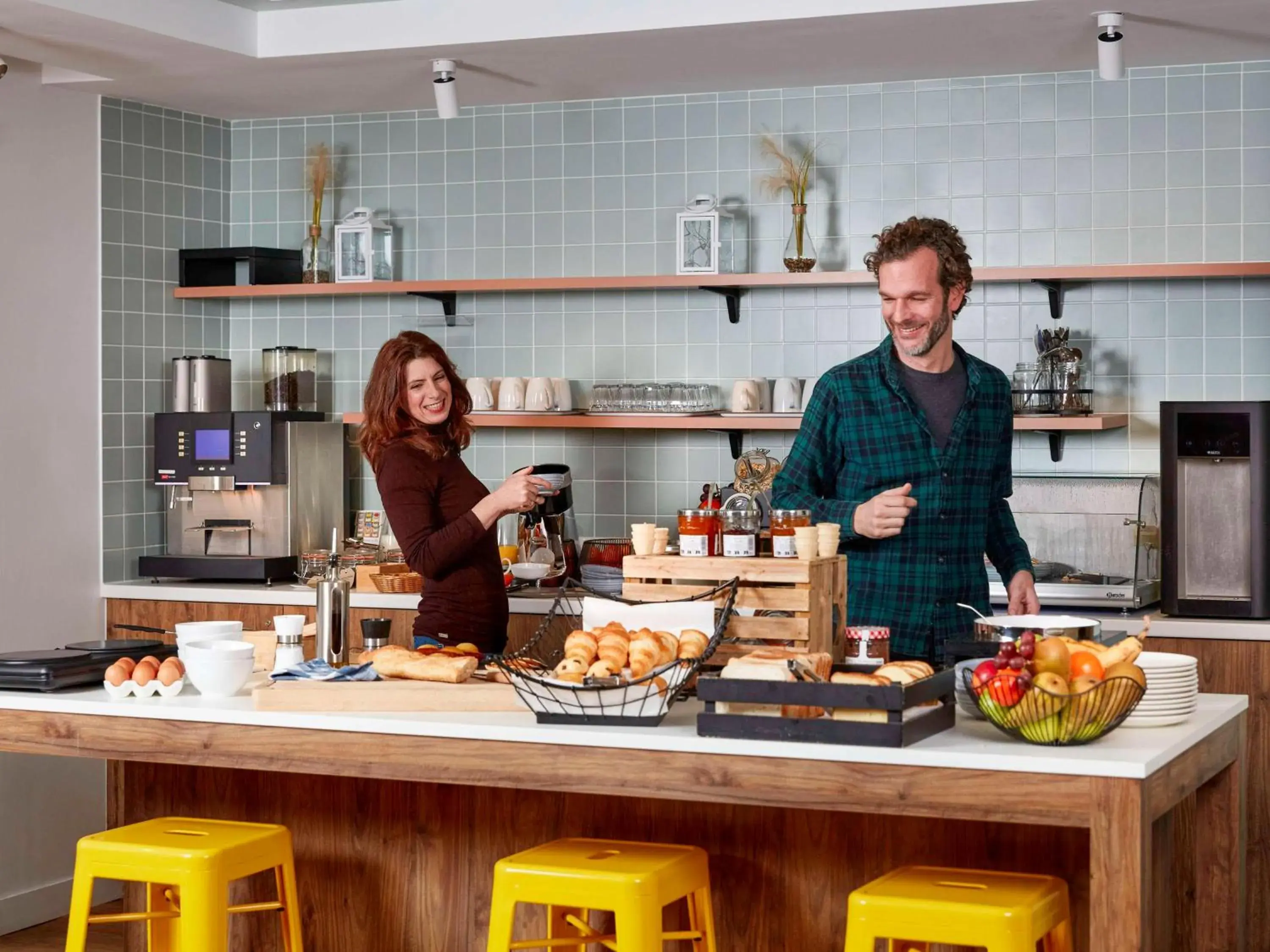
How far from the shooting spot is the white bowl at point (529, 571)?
469cm

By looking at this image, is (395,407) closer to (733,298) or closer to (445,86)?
(445,86)

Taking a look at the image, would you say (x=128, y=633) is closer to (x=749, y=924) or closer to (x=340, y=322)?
(x=340, y=322)

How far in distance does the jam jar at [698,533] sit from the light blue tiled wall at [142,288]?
277cm

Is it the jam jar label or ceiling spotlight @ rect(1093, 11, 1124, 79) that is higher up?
ceiling spotlight @ rect(1093, 11, 1124, 79)

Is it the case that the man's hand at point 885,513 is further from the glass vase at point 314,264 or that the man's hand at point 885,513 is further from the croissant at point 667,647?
the glass vase at point 314,264

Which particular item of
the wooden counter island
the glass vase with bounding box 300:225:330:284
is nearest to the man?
the wooden counter island

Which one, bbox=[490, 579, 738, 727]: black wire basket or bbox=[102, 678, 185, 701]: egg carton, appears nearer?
bbox=[490, 579, 738, 727]: black wire basket

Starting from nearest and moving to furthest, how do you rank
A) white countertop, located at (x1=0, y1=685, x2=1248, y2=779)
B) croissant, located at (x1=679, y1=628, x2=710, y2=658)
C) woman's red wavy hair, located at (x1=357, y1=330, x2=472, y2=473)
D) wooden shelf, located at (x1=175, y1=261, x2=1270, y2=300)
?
white countertop, located at (x1=0, y1=685, x2=1248, y2=779)
croissant, located at (x1=679, y1=628, x2=710, y2=658)
woman's red wavy hair, located at (x1=357, y1=330, x2=472, y2=473)
wooden shelf, located at (x1=175, y1=261, x2=1270, y2=300)

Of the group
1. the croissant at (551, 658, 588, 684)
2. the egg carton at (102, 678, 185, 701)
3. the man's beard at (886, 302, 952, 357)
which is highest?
the man's beard at (886, 302, 952, 357)

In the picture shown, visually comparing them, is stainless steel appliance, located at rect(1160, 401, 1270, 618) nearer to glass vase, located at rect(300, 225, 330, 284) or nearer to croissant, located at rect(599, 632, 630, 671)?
croissant, located at rect(599, 632, 630, 671)

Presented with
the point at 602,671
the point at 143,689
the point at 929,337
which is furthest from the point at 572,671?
the point at 929,337

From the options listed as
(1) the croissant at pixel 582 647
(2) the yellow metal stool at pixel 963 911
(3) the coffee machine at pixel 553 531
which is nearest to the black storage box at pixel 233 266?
(3) the coffee machine at pixel 553 531

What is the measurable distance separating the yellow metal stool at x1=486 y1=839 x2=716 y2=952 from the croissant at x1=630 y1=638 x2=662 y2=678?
332 millimetres

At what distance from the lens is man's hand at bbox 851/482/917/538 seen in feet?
9.68
